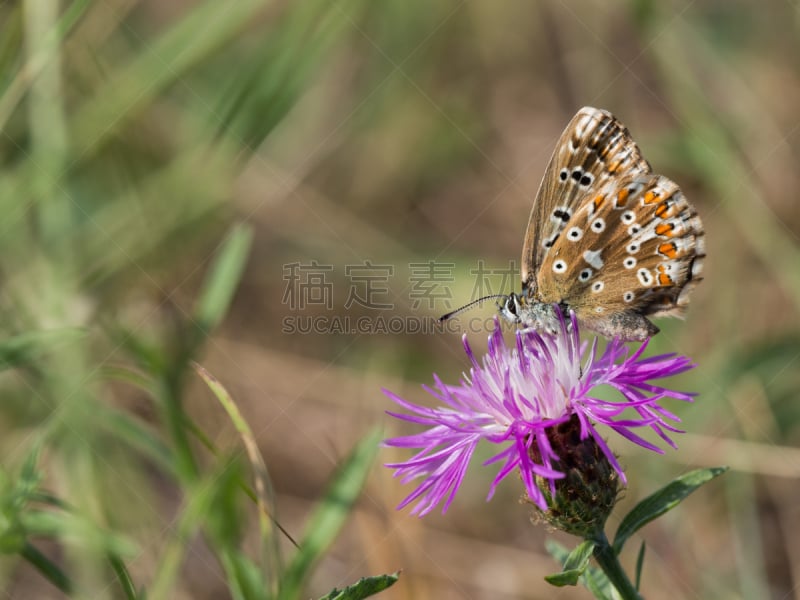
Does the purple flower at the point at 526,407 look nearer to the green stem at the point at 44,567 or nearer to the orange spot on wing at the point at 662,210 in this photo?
the orange spot on wing at the point at 662,210

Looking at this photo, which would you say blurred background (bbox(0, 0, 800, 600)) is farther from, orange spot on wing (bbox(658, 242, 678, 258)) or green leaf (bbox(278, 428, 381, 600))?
orange spot on wing (bbox(658, 242, 678, 258))

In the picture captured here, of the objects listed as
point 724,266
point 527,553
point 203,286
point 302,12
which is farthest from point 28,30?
point 724,266

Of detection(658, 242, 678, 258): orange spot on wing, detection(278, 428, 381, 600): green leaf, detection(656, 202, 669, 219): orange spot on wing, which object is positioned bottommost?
detection(278, 428, 381, 600): green leaf

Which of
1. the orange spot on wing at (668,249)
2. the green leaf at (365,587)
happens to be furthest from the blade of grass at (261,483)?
the orange spot on wing at (668,249)

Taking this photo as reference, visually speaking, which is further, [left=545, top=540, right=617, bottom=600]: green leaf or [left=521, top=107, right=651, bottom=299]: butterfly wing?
[left=521, top=107, right=651, bottom=299]: butterfly wing

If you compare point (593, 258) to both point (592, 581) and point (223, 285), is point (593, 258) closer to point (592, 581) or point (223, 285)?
point (592, 581)

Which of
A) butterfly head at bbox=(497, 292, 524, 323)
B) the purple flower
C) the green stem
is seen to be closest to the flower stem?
the purple flower
